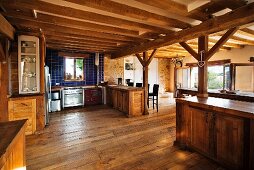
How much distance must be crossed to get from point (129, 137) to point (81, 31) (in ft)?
9.12

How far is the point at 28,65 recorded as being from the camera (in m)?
3.74

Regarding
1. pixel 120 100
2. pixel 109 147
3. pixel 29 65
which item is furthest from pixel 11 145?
pixel 120 100

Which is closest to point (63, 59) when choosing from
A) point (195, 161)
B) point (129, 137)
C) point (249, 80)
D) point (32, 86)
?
point (32, 86)

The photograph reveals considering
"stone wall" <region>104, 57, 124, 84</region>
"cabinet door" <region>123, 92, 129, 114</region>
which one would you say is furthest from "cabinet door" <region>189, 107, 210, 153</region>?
"stone wall" <region>104, 57, 124, 84</region>

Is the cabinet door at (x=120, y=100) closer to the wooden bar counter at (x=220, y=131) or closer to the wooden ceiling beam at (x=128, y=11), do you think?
the wooden bar counter at (x=220, y=131)

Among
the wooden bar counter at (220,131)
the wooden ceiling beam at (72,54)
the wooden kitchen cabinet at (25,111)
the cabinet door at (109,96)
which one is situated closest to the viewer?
the wooden bar counter at (220,131)

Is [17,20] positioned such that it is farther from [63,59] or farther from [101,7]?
[63,59]

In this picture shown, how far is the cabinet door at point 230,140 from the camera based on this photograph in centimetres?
196

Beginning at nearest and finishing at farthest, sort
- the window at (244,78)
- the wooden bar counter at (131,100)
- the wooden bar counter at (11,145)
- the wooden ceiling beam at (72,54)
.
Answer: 1. the wooden bar counter at (11,145)
2. the wooden bar counter at (131,100)
3. the window at (244,78)
4. the wooden ceiling beam at (72,54)

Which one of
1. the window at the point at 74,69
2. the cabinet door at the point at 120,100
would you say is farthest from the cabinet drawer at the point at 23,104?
the window at the point at 74,69

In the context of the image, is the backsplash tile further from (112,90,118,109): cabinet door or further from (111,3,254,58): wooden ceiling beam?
(111,3,254,58): wooden ceiling beam

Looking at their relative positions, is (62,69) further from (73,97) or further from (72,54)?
(73,97)

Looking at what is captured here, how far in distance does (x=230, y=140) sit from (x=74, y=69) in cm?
629

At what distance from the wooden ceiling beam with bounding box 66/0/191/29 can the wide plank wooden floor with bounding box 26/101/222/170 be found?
236cm
